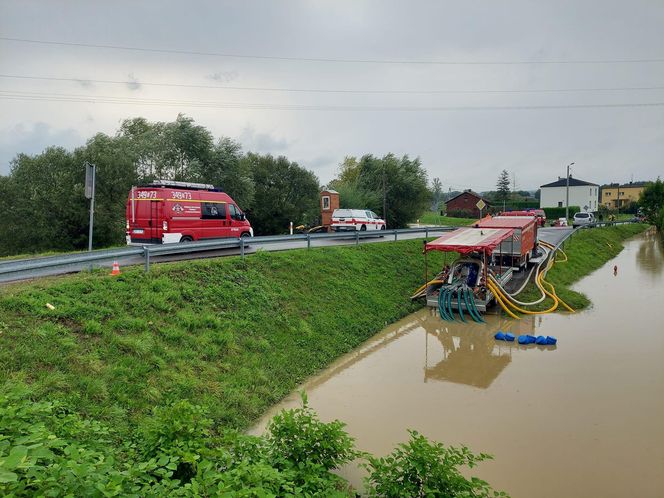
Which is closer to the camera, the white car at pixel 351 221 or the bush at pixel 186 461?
the bush at pixel 186 461

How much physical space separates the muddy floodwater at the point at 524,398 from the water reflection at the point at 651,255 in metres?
14.4

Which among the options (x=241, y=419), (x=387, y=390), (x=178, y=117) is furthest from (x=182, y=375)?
(x=178, y=117)

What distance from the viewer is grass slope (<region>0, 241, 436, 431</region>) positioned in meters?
6.63

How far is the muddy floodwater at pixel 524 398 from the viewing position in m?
6.53

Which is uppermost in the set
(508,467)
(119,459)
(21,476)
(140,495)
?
(21,476)

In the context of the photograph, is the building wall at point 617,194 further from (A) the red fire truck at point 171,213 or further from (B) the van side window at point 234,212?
(A) the red fire truck at point 171,213

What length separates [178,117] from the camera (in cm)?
3011

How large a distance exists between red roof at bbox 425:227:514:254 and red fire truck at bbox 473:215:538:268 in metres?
1.39

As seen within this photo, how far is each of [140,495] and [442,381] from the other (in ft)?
25.9

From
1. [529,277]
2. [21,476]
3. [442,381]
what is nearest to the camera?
[21,476]

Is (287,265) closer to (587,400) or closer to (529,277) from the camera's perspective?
(587,400)

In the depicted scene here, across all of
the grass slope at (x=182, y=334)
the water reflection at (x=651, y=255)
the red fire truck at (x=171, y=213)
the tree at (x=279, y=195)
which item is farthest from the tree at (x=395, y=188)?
the grass slope at (x=182, y=334)

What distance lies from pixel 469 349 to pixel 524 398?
3445 millimetres

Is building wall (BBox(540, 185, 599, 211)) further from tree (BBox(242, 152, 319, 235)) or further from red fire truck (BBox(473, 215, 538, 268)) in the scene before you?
red fire truck (BBox(473, 215, 538, 268))
